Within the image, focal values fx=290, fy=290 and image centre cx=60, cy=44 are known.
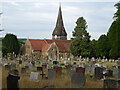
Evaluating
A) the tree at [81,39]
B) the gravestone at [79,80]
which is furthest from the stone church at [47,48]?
the gravestone at [79,80]

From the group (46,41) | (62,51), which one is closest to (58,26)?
(46,41)

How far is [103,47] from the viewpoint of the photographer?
65.2 m

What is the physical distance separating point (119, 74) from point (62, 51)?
70.6m

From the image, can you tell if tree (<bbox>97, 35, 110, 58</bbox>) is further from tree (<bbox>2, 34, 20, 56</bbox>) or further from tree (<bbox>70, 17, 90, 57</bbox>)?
tree (<bbox>2, 34, 20, 56</bbox>)

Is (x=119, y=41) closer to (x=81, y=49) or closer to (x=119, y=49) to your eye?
(x=119, y=49)

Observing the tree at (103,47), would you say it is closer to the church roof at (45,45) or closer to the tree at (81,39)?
the tree at (81,39)

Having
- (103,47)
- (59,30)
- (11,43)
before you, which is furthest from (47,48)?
(103,47)

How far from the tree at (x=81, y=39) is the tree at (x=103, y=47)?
3735mm

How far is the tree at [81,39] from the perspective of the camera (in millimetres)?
62719

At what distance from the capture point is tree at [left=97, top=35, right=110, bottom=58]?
63.7 metres

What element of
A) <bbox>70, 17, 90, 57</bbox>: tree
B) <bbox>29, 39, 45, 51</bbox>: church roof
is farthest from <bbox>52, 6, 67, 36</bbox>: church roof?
<bbox>70, 17, 90, 57</bbox>: tree

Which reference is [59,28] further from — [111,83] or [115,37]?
[111,83]

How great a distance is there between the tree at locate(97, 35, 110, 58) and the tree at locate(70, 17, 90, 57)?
12.3 feet

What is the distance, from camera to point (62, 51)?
92.3m
